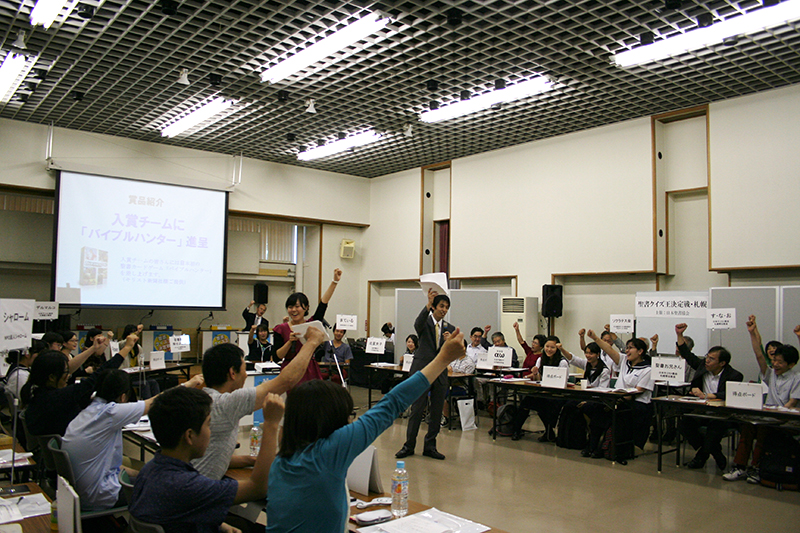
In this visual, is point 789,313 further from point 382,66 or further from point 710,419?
→ point 382,66

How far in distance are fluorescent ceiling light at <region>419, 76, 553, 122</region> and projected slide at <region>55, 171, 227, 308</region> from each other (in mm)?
4342

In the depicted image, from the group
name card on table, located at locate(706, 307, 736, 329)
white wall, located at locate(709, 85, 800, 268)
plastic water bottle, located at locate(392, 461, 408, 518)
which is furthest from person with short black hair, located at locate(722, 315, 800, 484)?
plastic water bottle, located at locate(392, 461, 408, 518)

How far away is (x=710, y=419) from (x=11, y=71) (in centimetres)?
851

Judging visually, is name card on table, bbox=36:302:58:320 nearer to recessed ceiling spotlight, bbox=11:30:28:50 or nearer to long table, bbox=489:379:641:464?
recessed ceiling spotlight, bbox=11:30:28:50

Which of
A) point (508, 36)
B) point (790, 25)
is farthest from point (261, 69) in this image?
point (790, 25)

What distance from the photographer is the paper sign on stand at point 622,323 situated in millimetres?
7403

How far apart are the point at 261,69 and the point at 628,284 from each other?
5904 millimetres

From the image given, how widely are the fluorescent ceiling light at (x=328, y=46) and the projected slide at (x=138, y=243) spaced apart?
12.2 feet

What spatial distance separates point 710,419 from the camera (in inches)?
220

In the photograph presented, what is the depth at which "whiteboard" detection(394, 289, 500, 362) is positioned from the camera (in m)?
9.85

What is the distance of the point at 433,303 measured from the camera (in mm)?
5355

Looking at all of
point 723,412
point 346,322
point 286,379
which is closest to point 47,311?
point 346,322

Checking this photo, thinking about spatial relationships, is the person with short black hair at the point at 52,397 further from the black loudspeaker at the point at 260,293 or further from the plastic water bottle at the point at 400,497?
the black loudspeaker at the point at 260,293

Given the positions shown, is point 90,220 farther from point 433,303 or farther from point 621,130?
point 621,130
